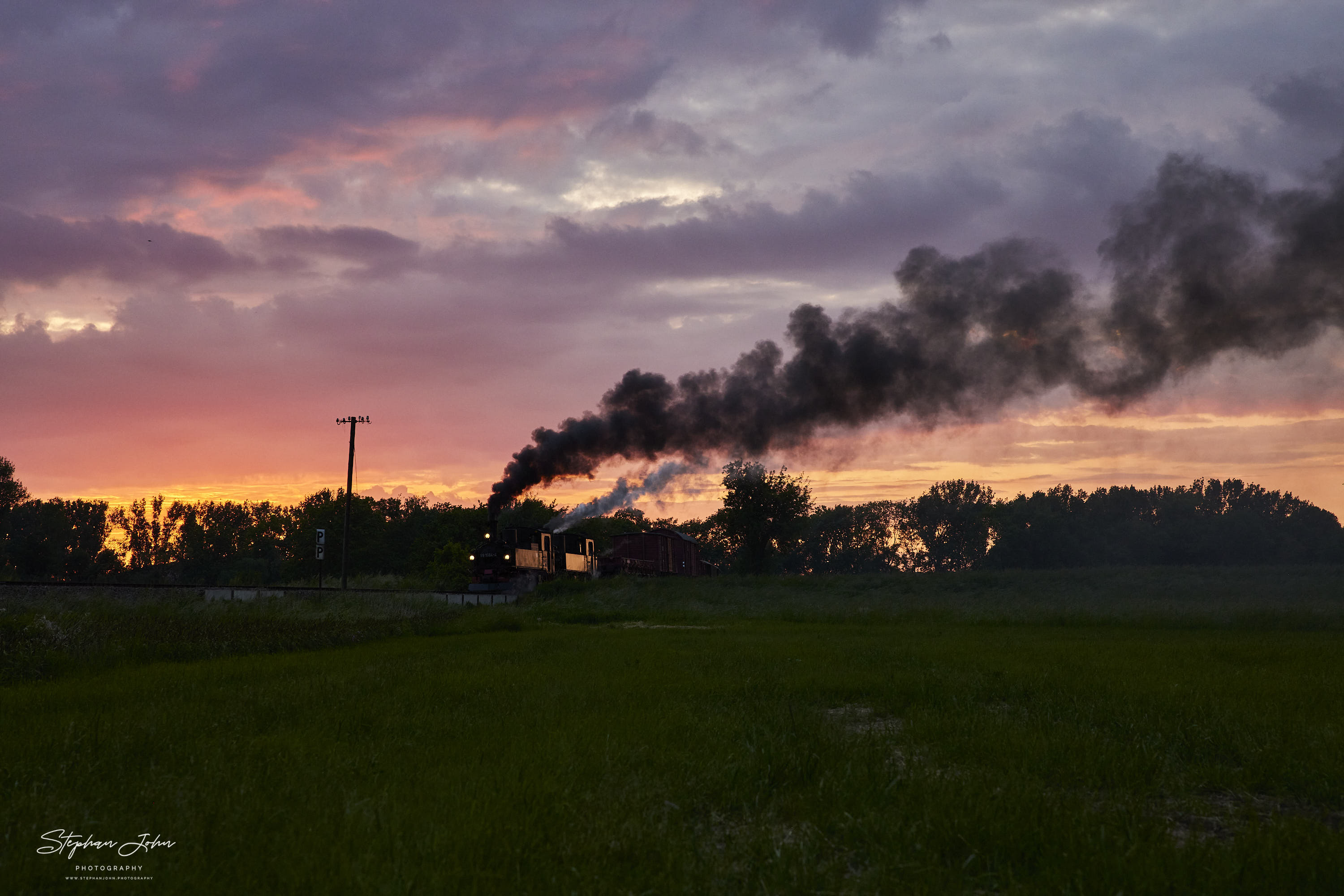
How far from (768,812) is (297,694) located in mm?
8152

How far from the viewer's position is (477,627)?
1195 inches

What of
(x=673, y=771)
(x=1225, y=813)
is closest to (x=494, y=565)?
(x=673, y=771)

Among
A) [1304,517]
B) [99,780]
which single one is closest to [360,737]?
[99,780]

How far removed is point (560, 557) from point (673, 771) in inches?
2256

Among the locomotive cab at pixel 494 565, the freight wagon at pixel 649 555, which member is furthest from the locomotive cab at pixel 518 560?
the freight wagon at pixel 649 555

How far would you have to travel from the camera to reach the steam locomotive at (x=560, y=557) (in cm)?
5553

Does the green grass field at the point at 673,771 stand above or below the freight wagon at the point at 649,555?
above

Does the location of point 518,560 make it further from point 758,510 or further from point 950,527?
point 950,527

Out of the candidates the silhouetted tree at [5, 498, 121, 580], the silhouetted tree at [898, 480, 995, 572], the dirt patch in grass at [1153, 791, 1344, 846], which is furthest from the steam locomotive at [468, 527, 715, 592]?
the silhouetted tree at [898, 480, 995, 572]

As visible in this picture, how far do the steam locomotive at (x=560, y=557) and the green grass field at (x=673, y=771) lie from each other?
3715cm

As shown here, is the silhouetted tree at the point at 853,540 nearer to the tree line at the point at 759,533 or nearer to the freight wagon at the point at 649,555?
the tree line at the point at 759,533

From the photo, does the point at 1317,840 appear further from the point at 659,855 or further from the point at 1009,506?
the point at 1009,506

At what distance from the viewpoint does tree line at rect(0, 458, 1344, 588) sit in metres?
102

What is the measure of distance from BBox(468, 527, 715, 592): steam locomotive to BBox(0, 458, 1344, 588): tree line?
38.0 feet
